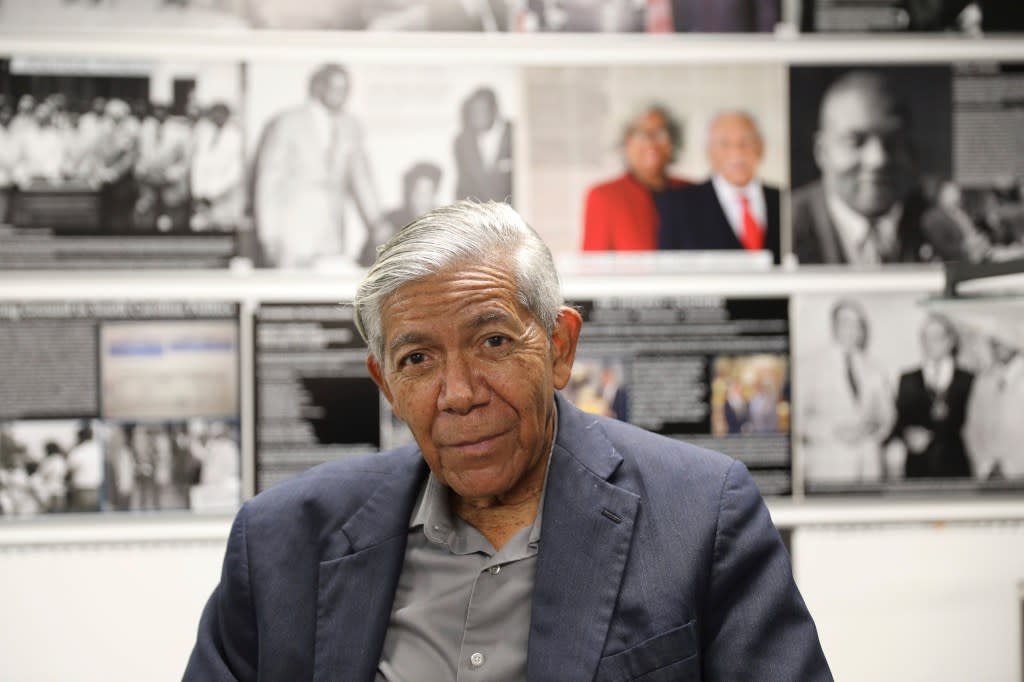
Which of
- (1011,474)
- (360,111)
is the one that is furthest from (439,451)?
(1011,474)

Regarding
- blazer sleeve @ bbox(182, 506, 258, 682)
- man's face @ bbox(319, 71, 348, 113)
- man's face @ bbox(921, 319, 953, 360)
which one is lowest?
blazer sleeve @ bbox(182, 506, 258, 682)

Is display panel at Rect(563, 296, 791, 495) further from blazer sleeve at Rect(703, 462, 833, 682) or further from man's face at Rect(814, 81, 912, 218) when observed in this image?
blazer sleeve at Rect(703, 462, 833, 682)

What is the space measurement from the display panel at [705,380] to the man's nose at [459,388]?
103 centimetres

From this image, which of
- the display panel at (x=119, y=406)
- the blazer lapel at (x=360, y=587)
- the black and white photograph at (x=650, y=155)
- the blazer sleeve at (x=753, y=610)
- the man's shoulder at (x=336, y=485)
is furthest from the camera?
the black and white photograph at (x=650, y=155)

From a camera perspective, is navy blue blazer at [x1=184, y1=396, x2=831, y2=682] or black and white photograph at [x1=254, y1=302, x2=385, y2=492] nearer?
navy blue blazer at [x1=184, y1=396, x2=831, y2=682]

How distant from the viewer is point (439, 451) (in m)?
1.42

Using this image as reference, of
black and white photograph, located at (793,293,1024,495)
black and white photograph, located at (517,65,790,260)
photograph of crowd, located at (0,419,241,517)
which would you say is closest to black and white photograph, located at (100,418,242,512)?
photograph of crowd, located at (0,419,241,517)

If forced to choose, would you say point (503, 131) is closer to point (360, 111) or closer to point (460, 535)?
point (360, 111)

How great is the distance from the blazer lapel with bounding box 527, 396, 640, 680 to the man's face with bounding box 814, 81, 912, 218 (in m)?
1.32

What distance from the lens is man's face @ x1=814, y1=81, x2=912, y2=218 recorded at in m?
2.42

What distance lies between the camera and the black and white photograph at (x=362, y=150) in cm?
234

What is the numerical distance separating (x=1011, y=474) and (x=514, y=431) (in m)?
1.74

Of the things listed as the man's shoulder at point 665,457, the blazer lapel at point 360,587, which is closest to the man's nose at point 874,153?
the man's shoulder at point 665,457

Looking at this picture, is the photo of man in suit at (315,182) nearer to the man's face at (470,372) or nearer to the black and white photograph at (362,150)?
the black and white photograph at (362,150)
